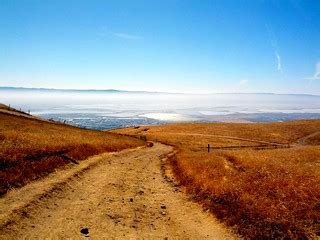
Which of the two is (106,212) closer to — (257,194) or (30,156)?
(257,194)

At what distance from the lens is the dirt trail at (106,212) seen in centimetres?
1866

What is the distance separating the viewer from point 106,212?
867 inches

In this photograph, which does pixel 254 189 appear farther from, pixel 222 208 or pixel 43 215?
pixel 43 215

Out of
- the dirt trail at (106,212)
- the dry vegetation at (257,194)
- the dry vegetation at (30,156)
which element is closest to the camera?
the dirt trail at (106,212)

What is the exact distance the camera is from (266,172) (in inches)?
1205

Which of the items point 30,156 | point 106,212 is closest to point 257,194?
point 106,212

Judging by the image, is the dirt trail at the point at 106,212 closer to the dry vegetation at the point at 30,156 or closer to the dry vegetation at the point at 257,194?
the dry vegetation at the point at 257,194

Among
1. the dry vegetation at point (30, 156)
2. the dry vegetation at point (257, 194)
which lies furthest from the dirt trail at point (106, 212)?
the dry vegetation at point (30, 156)

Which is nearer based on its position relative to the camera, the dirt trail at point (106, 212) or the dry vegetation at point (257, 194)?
the dirt trail at point (106, 212)

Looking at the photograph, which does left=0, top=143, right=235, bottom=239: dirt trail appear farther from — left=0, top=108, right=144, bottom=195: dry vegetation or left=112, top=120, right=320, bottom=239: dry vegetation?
left=0, top=108, right=144, bottom=195: dry vegetation

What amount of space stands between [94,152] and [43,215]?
22248mm

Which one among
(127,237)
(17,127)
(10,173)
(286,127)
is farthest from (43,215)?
(286,127)

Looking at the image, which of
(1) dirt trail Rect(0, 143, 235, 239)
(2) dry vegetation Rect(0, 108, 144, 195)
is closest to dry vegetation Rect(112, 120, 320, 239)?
(1) dirt trail Rect(0, 143, 235, 239)

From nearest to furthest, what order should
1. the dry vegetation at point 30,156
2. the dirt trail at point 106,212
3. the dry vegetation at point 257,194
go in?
the dirt trail at point 106,212
the dry vegetation at point 257,194
the dry vegetation at point 30,156
